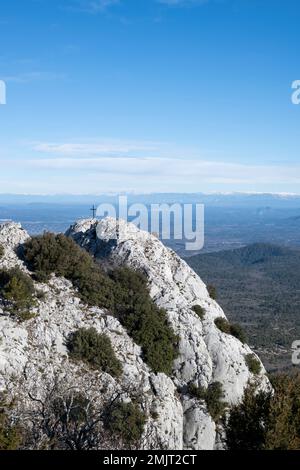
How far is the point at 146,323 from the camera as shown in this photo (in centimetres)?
2688

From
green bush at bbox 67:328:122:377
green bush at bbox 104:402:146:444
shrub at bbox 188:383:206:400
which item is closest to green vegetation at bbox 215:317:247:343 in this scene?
shrub at bbox 188:383:206:400

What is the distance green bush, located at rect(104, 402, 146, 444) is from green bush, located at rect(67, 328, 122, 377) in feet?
7.30

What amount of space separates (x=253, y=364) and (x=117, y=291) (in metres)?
8.95

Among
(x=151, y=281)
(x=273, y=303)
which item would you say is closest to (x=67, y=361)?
(x=151, y=281)

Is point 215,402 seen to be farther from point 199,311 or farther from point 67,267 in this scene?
point 67,267

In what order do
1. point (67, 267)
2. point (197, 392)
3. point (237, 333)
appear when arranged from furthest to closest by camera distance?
point (237, 333) < point (67, 267) < point (197, 392)

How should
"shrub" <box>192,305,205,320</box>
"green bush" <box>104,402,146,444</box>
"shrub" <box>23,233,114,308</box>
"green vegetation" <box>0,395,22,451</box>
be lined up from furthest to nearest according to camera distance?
"shrub" <box>192,305,205,320</box> → "shrub" <box>23,233,114,308</box> → "green bush" <box>104,402,146,444</box> → "green vegetation" <box>0,395,22,451</box>

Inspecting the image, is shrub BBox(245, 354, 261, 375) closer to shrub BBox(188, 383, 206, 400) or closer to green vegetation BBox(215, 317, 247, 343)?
green vegetation BBox(215, 317, 247, 343)

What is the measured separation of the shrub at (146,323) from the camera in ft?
85.3

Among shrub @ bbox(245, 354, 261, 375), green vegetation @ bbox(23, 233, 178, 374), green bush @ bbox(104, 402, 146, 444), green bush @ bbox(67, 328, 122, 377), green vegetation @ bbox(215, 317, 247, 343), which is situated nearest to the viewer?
green bush @ bbox(104, 402, 146, 444)

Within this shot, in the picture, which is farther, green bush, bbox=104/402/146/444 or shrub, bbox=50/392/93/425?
green bush, bbox=104/402/146/444

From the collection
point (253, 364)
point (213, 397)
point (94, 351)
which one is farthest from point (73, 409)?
point (253, 364)

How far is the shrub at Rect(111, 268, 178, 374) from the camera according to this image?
26.0 meters
